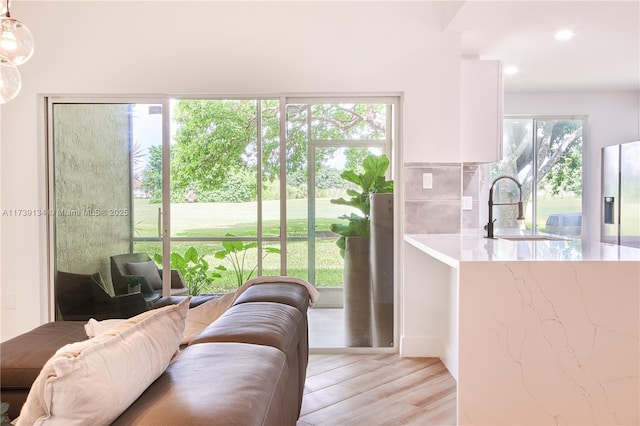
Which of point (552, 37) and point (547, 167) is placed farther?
point (547, 167)

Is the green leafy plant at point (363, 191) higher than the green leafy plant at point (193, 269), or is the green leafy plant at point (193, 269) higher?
the green leafy plant at point (363, 191)

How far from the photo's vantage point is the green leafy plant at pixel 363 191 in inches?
152

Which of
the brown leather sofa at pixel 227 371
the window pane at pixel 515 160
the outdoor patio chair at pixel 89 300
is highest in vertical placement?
the window pane at pixel 515 160

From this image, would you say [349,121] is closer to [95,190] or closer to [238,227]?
[238,227]

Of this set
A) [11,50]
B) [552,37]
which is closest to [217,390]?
[11,50]

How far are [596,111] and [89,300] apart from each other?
5529 millimetres

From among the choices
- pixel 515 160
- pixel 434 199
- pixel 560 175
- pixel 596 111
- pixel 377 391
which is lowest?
pixel 377 391

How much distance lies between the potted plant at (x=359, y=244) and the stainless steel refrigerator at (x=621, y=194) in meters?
2.84

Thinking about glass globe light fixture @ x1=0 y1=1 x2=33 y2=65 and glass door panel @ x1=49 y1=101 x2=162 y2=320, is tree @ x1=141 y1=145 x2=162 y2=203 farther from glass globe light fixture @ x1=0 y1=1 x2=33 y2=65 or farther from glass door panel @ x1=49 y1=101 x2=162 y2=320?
glass globe light fixture @ x1=0 y1=1 x2=33 y2=65

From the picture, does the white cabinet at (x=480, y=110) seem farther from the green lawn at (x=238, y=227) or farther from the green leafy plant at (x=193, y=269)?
the green leafy plant at (x=193, y=269)

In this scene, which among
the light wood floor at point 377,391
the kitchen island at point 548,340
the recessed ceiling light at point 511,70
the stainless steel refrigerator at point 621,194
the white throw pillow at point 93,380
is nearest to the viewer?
the white throw pillow at point 93,380

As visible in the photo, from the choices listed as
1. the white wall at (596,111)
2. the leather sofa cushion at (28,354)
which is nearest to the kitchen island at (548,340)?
the leather sofa cushion at (28,354)

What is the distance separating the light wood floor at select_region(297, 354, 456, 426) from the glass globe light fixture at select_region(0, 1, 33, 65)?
7.21ft

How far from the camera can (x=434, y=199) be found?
375cm
